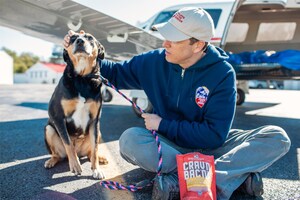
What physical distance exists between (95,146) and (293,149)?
2.33 meters

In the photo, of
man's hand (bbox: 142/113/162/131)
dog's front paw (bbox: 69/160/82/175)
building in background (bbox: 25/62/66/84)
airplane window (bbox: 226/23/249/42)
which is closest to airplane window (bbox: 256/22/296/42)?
airplane window (bbox: 226/23/249/42)

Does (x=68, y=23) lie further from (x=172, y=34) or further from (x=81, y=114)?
(x=172, y=34)

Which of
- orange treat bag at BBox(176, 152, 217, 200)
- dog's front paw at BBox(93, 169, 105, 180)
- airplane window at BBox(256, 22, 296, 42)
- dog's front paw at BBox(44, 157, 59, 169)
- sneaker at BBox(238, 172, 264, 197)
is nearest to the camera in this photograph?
orange treat bag at BBox(176, 152, 217, 200)

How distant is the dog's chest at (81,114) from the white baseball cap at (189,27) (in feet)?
3.23

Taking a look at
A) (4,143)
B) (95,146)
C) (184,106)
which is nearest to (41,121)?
(4,143)

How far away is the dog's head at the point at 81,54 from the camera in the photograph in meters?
2.68

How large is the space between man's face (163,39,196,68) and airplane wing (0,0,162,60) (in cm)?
236

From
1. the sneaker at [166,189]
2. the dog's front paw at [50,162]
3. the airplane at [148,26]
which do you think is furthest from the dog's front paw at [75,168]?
the airplane at [148,26]

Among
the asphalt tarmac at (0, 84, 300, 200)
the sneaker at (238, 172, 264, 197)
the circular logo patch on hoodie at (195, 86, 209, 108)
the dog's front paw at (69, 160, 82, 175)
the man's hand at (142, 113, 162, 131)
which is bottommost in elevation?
the asphalt tarmac at (0, 84, 300, 200)

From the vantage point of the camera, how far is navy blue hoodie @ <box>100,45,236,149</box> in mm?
2135

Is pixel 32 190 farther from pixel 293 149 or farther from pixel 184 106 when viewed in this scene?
pixel 293 149

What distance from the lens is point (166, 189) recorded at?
1952 mm

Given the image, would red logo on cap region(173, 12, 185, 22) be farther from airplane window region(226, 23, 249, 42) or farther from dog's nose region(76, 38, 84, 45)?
airplane window region(226, 23, 249, 42)

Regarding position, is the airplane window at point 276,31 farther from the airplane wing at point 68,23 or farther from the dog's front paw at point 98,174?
the dog's front paw at point 98,174
